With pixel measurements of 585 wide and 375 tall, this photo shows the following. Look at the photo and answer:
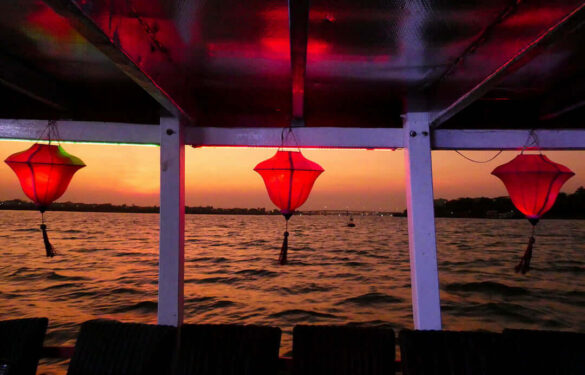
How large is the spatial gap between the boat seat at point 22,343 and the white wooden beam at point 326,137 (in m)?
1.56

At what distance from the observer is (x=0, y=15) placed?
1759 mm

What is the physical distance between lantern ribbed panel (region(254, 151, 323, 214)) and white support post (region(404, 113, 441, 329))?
870 mm

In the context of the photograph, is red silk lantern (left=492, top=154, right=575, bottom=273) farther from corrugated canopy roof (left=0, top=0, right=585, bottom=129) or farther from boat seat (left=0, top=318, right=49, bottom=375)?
boat seat (left=0, top=318, right=49, bottom=375)

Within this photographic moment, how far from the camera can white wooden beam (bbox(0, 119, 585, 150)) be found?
9.83 ft

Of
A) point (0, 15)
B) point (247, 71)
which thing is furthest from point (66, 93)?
point (247, 71)

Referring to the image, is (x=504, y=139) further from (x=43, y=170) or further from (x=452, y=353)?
(x=43, y=170)

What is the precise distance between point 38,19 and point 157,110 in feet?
4.75

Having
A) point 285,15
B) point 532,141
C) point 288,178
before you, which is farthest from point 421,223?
point 285,15

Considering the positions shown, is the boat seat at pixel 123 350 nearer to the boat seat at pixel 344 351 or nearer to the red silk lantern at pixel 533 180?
the boat seat at pixel 344 351

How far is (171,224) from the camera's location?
2799 mm

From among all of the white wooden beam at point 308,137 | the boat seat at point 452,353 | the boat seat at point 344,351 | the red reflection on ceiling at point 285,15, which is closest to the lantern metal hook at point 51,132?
the white wooden beam at point 308,137

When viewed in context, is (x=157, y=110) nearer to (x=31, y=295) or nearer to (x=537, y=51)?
(x=537, y=51)

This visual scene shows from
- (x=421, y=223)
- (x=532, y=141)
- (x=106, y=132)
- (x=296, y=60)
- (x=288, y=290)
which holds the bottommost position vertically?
(x=288, y=290)

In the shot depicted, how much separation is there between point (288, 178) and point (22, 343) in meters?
2.09
